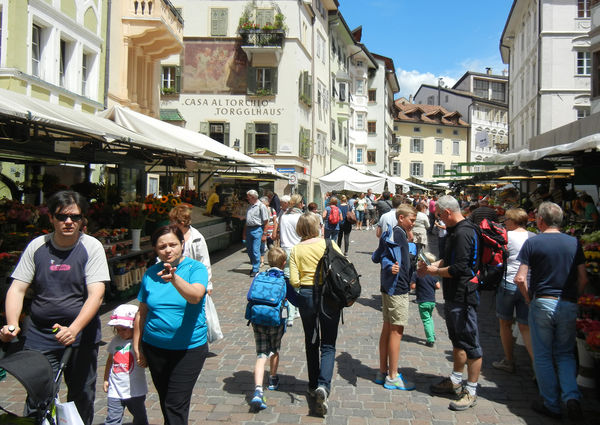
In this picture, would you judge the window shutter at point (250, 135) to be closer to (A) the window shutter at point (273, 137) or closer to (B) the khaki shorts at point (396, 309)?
(A) the window shutter at point (273, 137)

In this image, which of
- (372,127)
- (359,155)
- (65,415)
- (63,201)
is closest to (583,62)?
(359,155)

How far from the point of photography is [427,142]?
68.4 m

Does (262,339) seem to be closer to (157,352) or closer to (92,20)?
(157,352)

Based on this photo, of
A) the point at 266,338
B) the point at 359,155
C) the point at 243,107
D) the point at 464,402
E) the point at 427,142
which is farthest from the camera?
the point at 427,142

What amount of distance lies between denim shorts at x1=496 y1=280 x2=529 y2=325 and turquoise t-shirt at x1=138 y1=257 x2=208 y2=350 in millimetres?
3694

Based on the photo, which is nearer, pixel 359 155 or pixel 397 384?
pixel 397 384

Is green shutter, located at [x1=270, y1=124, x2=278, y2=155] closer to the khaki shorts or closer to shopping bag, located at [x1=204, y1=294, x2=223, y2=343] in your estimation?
shopping bag, located at [x1=204, y1=294, x2=223, y2=343]

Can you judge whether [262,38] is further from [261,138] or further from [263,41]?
[261,138]

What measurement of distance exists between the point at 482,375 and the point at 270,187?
24.2 metres

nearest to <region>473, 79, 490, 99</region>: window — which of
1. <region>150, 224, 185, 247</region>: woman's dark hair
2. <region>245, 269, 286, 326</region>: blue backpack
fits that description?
<region>245, 269, 286, 326</region>: blue backpack

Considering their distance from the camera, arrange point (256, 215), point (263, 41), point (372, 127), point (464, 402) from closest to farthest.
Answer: point (464, 402) < point (256, 215) < point (263, 41) < point (372, 127)

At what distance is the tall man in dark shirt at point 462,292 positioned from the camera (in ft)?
15.1

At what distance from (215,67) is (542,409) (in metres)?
27.3

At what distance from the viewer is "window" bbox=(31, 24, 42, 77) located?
13.2m
